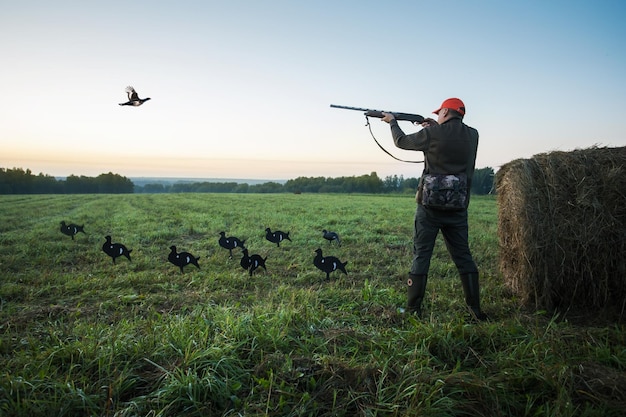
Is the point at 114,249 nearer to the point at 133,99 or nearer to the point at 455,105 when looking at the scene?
the point at 133,99

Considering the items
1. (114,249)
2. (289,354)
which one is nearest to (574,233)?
(289,354)

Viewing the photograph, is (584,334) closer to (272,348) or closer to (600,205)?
(600,205)

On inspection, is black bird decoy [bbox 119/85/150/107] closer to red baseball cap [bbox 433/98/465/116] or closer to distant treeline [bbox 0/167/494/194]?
red baseball cap [bbox 433/98/465/116]

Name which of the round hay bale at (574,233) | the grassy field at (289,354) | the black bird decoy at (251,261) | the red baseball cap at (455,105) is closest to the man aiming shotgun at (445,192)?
the red baseball cap at (455,105)

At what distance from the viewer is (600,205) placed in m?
4.57

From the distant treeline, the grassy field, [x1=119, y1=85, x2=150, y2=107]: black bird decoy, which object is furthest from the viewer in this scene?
the distant treeline

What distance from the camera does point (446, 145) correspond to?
436 centimetres

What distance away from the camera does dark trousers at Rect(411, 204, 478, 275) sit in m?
4.46

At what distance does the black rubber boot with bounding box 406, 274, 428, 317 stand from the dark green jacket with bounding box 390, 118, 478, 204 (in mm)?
1047

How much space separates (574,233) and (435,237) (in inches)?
75.1

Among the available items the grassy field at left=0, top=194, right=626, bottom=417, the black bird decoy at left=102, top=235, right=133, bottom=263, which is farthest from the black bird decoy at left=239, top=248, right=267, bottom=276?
the black bird decoy at left=102, top=235, right=133, bottom=263

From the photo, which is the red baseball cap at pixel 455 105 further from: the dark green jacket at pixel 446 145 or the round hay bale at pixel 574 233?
the round hay bale at pixel 574 233

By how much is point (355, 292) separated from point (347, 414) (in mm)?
2850

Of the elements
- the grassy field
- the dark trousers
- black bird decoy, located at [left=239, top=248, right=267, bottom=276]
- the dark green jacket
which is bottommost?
the grassy field
